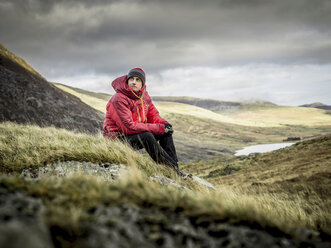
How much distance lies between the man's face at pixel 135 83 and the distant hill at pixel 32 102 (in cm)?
1211

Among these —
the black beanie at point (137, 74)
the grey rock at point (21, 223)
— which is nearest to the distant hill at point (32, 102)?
the black beanie at point (137, 74)

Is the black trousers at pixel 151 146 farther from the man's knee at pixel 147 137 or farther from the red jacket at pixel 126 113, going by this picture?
the red jacket at pixel 126 113

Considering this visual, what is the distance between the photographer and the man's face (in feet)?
17.3

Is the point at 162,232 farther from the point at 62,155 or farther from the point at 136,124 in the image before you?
the point at 136,124

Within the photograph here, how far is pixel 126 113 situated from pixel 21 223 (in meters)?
4.02

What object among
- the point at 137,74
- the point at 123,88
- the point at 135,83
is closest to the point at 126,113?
the point at 123,88

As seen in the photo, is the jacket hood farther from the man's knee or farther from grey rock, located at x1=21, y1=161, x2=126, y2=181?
grey rock, located at x1=21, y1=161, x2=126, y2=181

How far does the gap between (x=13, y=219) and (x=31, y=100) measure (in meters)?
18.5

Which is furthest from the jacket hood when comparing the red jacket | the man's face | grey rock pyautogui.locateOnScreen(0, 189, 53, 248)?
grey rock pyautogui.locateOnScreen(0, 189, 53, 248)

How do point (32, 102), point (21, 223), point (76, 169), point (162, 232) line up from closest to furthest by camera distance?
point (21, 223) < point (162, 232) < point (76, 169) < point (32, 102)

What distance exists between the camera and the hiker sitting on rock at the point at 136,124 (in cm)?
471

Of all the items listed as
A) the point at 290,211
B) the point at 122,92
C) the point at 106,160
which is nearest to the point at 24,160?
the point at 106,160

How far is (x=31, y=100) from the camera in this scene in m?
16.2

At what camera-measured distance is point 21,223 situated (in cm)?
90
